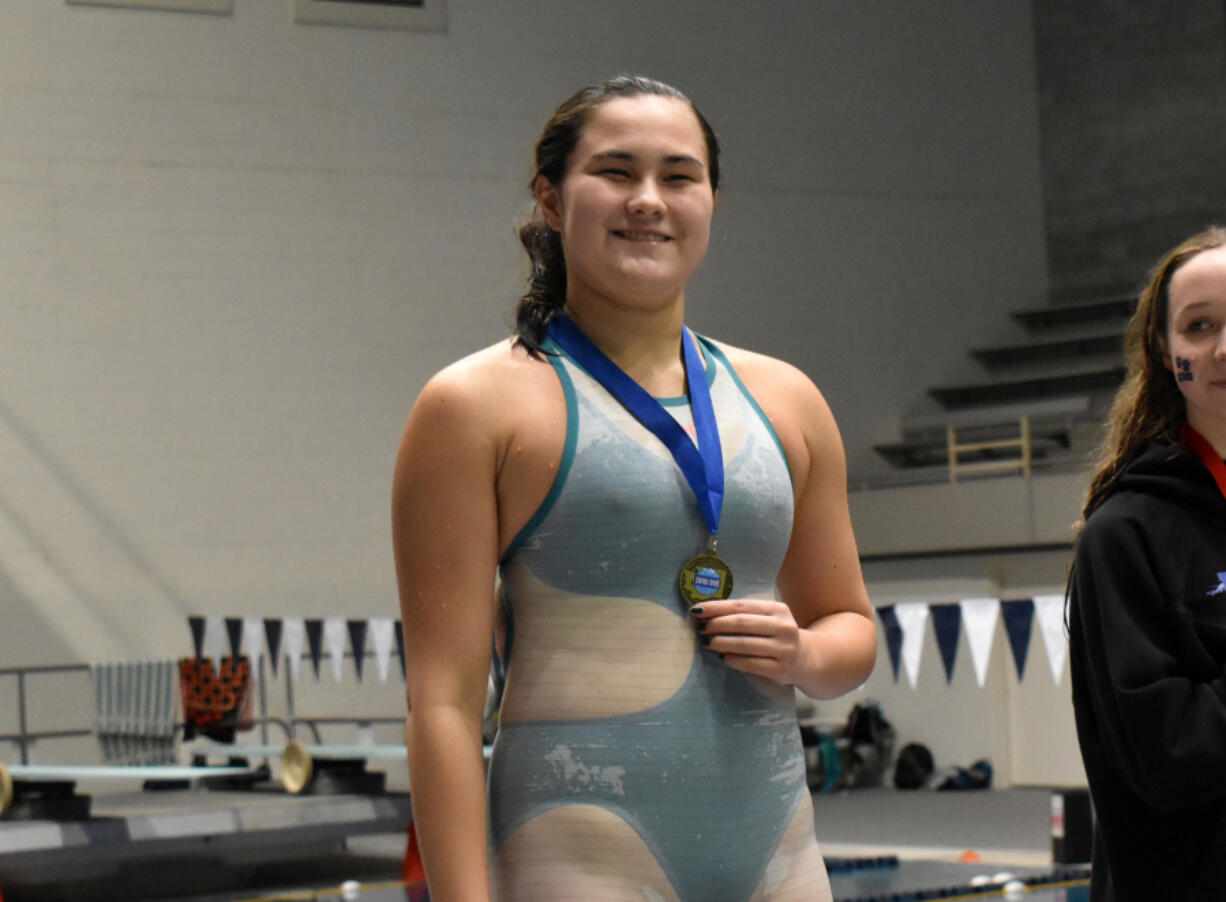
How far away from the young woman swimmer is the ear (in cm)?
7

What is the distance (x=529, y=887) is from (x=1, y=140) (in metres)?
11.5

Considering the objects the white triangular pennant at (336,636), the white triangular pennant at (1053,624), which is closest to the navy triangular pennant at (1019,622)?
the white triangular pennant at (1053,624)

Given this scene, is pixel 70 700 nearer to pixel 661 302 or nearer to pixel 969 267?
pixel 969 267

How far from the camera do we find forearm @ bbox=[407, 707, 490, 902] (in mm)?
1479

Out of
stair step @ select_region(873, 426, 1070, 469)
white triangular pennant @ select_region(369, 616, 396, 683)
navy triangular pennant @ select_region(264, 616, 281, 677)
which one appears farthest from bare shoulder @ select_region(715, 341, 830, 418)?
stair step @ select_region(873, 426, 1070, 469)

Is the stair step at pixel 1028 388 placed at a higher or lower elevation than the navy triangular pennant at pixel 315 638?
higher

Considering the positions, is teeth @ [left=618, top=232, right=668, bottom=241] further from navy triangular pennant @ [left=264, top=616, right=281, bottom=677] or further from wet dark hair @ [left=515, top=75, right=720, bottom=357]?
navy triangular pennant @ [left=264, top=616, right=281, bottom=677]

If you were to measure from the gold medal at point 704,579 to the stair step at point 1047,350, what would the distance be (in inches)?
572

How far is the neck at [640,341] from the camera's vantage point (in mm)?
1631

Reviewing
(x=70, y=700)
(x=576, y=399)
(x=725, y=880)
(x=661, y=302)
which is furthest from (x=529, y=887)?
(x=70, y=700)

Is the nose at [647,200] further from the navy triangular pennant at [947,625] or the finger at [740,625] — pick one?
the navy triangular pennant at [947,625]

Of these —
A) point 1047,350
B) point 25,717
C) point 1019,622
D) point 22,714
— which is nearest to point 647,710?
point 1019,622

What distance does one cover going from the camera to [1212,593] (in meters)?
1.66

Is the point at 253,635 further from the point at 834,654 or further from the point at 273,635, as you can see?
the point at 834,654
